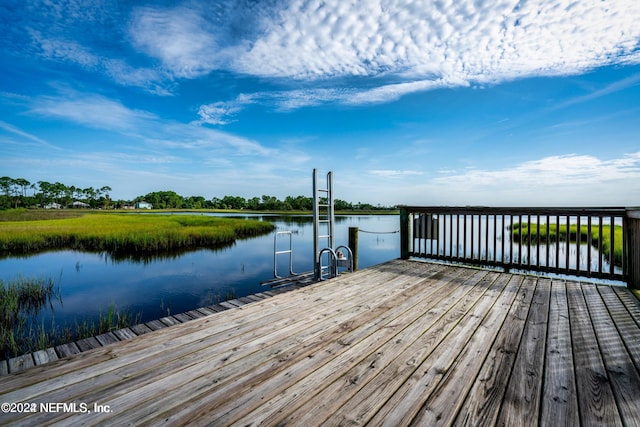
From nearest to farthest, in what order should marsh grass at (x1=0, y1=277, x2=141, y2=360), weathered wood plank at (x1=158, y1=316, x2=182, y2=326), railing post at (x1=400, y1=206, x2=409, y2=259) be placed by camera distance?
weathered wood plank at (x1=158, y1=316, x2=182, y2=326), marsh grass at (x1=0, y1=277, x2=141, y2=360), railing post at (x1=400, y1=206, x2=409, y2=259)

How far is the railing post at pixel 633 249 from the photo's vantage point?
11.3ft

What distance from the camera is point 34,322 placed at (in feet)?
19.3

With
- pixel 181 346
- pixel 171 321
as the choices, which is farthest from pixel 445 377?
pixel 171 321

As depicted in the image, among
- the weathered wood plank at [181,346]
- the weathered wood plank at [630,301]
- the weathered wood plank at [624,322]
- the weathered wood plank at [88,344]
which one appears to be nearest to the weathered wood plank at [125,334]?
the weathered wood plank at [88,344]

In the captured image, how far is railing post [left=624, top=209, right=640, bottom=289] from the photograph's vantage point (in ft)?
11.3

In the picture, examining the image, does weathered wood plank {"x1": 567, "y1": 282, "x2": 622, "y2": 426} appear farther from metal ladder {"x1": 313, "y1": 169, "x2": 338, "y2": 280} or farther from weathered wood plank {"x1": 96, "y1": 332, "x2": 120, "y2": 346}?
weathered wood plank {"x1": 96, "y1": 332, "x2": 120, "y2": 346}

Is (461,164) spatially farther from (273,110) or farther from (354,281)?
(354,281)

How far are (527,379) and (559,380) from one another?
7.1 inches

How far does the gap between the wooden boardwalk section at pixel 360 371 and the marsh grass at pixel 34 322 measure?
364 centimetres

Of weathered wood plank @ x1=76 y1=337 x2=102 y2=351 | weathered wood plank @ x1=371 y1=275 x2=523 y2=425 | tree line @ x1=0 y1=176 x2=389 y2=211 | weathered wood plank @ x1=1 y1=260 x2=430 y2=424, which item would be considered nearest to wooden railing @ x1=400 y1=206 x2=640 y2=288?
weathered wood plank @ x1=371 y1=275 x2=523 y2=425

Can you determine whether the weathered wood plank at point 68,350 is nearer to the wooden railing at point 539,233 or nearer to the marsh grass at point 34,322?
the marsh grass at point 34,322

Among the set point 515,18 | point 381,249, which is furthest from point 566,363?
point 381,249

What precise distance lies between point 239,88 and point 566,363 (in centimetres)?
1814

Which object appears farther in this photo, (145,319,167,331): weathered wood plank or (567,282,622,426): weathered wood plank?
(145,319,167,331): weathered wood plank
